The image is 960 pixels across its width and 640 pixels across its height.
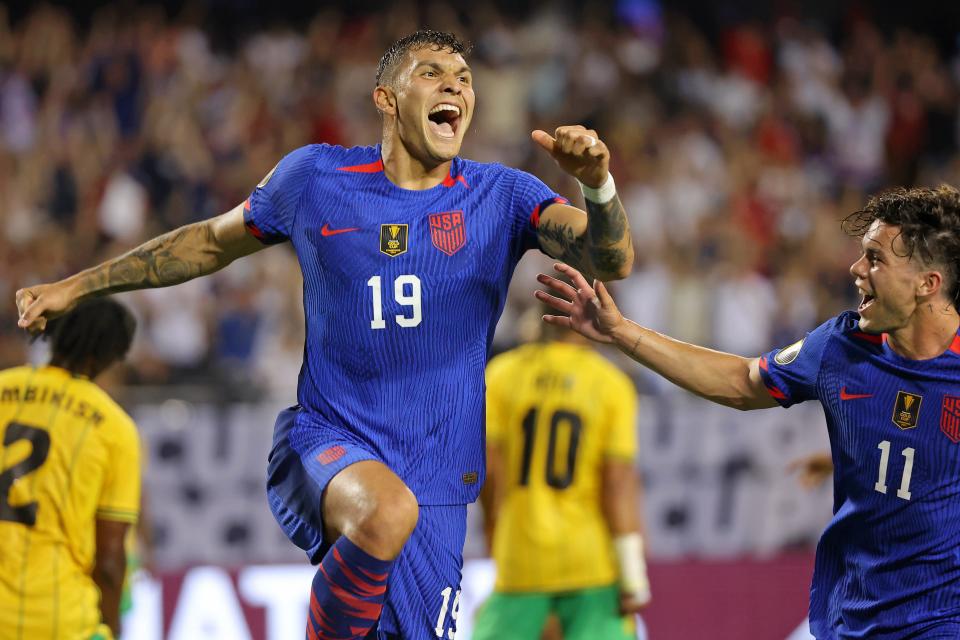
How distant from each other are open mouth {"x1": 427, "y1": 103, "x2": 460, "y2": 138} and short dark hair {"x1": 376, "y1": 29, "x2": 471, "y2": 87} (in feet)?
0.74

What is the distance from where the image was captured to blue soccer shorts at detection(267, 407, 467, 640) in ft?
15.3

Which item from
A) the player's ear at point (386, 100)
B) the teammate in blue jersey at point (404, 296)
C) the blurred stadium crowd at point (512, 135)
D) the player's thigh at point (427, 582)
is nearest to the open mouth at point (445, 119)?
the teammate in blue jersey at point (404, 296)

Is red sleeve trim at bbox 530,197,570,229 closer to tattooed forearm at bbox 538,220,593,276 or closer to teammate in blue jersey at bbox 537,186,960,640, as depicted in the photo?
tattooed forearm at bbox 538,220,593,276

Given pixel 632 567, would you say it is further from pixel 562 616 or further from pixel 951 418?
pixel 951 418

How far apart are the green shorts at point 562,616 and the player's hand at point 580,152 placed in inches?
144

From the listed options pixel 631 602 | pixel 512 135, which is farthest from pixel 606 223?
pixel 512 135

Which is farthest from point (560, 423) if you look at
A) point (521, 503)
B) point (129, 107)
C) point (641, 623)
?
point (129, 107)

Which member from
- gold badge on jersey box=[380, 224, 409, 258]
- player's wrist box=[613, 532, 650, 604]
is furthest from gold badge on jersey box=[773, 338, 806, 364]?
player's wrist box=[613, 532, 650, 604]

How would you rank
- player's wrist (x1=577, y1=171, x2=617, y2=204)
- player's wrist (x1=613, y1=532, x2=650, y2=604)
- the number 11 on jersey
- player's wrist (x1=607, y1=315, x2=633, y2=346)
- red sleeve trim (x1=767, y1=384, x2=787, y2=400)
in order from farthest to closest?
player's wrist (x1=613, y1=532, x2=650, y2=604), player's wrist (x1=607, y1=315, x2=633, y2=346), red sleeve trim (x1=767, y1=384, x2=787, y2=400), the number 11 on jersey, player's wrist (x1=577, y1=171, x2=617, y2=204)

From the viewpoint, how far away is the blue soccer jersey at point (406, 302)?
4820 millimetres

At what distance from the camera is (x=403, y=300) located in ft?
15.8

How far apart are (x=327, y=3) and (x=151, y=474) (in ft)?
24.2

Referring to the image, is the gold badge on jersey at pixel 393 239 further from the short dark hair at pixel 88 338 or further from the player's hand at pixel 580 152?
the short dark hair at pixel 88 338

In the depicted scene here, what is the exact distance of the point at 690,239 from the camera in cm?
1331
